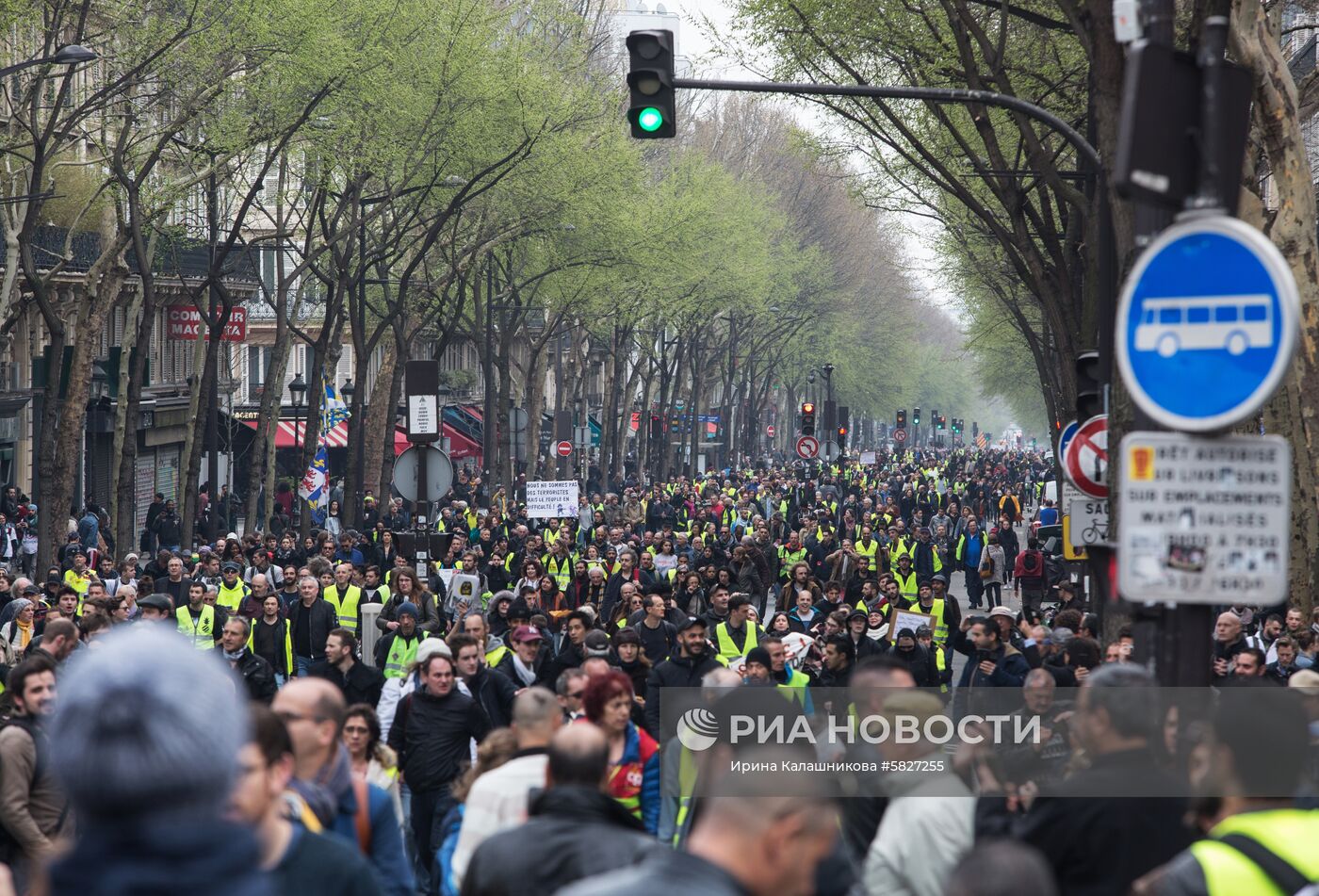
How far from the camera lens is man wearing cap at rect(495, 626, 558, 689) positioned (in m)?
12.2

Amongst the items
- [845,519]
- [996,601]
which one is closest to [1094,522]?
[996,601]

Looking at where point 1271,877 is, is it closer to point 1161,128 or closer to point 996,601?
point 1161,128

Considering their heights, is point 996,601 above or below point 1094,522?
below

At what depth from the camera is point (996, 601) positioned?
101ft

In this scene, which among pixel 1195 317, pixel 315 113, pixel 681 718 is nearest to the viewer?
pixel 1195 317

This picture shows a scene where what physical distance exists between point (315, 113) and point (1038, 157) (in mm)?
15703

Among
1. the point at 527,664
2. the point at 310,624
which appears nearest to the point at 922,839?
the point at 527,664

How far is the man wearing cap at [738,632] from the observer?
47.1ft

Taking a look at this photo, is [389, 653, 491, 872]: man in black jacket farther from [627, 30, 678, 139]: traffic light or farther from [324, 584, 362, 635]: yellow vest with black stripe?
[324, 584, 362, 635]: yellow vest with black stripe

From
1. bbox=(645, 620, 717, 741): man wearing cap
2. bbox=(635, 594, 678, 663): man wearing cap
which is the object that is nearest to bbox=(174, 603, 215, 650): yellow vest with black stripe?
bbox=(635, 594, 678, 663): man wearing cap

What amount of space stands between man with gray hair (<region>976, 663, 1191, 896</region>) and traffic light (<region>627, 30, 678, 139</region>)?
719 cm

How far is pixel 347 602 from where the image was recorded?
56.2ft

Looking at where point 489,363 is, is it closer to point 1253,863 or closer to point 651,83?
point 651,83

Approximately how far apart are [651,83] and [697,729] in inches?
173
